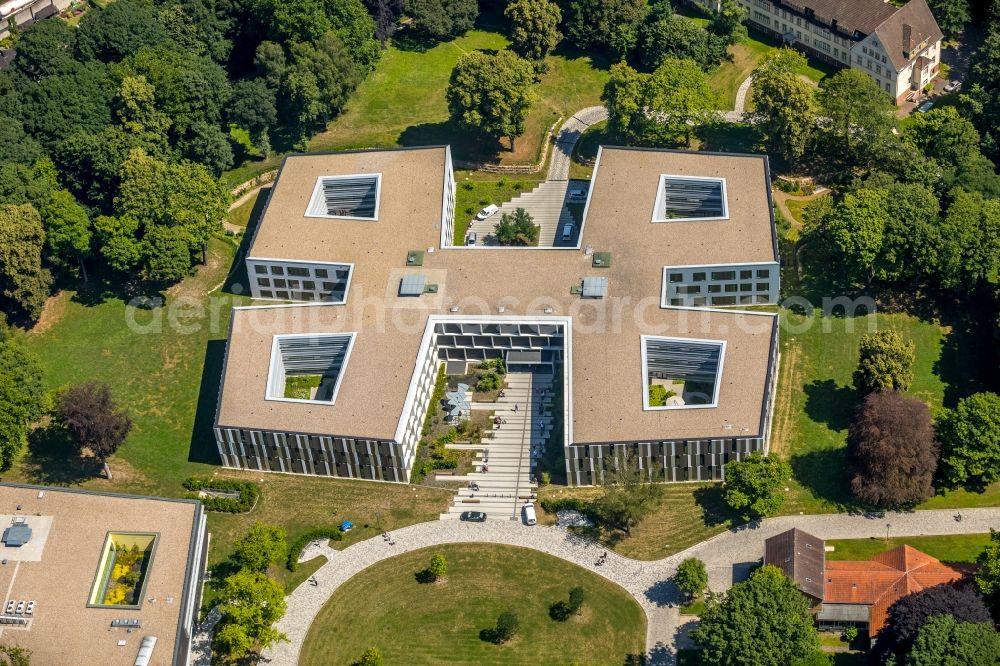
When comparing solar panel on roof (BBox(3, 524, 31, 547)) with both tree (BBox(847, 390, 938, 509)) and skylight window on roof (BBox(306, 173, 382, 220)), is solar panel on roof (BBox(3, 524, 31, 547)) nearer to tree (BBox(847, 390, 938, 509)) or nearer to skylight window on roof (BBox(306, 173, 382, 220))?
skylight window on roof (BBox(306, 173, 382, 220))

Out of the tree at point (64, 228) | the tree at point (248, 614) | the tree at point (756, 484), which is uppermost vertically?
the tree at point (64, 228)

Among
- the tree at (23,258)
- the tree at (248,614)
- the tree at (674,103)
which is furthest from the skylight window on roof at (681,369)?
the tree at (23,258)

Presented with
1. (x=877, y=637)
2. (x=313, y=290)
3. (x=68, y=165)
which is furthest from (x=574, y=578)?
(x=68, y=165)

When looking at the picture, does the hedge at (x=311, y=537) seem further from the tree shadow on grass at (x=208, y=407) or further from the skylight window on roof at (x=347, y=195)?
the skylight window on roof at (x=347, y=195)

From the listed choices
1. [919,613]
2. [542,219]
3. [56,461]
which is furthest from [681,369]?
[56,461]

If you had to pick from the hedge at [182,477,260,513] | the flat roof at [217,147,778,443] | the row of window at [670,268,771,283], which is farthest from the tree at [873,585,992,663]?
the hedge at [182,477,260,513]

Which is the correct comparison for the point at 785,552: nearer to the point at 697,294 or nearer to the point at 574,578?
the point at 574,578
